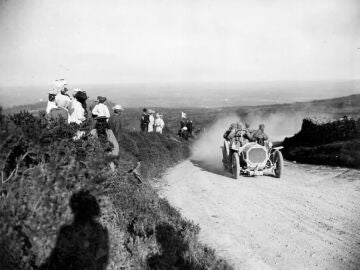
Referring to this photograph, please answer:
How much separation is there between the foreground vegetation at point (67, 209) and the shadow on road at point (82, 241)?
24 millimetres

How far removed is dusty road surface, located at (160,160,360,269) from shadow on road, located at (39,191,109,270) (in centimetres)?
222

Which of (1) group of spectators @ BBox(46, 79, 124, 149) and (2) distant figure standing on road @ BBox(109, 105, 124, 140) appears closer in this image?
(1) group of spectators @ BBox(46, 79, 124, 149)

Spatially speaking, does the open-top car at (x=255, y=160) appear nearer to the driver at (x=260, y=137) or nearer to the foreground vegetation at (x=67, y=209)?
the driver at (x=260, y=137)

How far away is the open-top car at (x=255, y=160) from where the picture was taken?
12438 millimetres

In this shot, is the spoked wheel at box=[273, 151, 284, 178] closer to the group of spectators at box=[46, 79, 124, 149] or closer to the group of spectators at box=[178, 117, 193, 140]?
the group of spectators at box=[46, 79, 124, 149]

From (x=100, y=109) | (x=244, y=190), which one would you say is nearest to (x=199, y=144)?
(x=244, y=190)

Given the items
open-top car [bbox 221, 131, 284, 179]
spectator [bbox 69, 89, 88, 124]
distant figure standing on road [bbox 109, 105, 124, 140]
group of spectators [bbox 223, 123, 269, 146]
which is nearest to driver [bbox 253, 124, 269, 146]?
group of spectators [bbox 223, 123, 269, 146]

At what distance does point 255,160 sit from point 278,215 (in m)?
4.38

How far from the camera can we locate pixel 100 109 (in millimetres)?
9148

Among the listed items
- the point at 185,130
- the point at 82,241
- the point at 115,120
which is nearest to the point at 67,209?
the point at 82,241

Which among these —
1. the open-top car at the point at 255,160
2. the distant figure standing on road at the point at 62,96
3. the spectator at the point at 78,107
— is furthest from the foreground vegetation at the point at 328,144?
the distant figure standing on road at the point at 62,96

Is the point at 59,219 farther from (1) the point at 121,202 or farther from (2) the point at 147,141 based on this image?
(2) the point at 147,141

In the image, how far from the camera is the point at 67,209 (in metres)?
4.98

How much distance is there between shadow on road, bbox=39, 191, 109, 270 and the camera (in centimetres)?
465
